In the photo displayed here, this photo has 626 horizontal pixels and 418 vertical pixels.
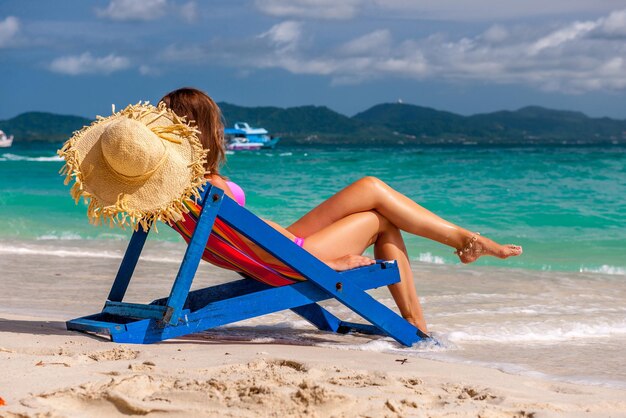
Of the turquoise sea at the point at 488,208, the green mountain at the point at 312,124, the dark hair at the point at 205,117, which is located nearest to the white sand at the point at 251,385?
the dark hair at the point at 205,117

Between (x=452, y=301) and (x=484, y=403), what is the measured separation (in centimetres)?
302

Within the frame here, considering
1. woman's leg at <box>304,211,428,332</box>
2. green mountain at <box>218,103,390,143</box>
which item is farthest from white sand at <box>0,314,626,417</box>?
green mountain at <box>218,103,390,143</box>

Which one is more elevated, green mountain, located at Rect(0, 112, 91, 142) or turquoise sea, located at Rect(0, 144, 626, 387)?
green mountain, located at Rect(0, 112, 91, 142)

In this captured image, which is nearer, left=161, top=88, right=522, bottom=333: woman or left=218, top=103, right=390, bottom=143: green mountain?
left=161, top=88, right=522, bottom=333: woman

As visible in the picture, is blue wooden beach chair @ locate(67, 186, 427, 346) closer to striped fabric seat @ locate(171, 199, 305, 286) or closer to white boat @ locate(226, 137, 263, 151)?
striped fabric seat @ locate(171, 199, 305, 286)

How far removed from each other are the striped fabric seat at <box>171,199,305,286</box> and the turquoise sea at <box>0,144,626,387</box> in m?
0.48

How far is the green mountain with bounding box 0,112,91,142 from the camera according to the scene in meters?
Answer: 120

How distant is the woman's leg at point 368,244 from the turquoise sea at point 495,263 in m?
0.24

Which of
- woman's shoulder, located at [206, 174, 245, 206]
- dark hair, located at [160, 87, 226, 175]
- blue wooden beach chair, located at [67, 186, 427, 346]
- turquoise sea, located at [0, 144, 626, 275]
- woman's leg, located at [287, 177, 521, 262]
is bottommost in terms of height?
turquoise sea, located at [0, 144, 626, 275]

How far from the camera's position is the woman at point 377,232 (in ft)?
14.2

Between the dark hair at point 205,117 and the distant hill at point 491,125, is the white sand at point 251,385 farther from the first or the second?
the distant hill at point 491,125

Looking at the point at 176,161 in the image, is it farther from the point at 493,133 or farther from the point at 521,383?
the point at 493,133

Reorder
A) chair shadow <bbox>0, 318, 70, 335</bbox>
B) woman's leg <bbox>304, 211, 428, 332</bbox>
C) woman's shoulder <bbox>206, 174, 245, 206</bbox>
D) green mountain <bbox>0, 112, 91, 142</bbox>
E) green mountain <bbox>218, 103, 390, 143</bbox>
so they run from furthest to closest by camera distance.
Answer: green mountain <bbox>0, 112, 91, 142</bbox>, green mountain <bbox>218, 103, 390, 143</bbox>, woman's leg <bbox>304, 211, 428, 332</bbox>, chair shadow <bbox>0, 318, 70, 335</bbox>, woman's shoulder <bbox>206, 174, 245, 206</bbox>

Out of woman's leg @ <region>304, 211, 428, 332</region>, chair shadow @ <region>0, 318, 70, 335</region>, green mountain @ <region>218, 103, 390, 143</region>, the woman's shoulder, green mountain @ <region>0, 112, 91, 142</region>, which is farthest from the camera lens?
green mountain @ <region>0, 112, 91, 142</region>
